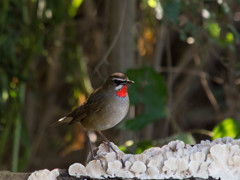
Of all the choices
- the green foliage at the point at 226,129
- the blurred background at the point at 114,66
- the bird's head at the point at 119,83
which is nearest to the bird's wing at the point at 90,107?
the bird's head at the point at 119,83

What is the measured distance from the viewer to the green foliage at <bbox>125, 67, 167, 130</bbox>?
3.56 metres

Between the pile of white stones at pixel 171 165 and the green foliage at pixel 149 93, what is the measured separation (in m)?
1.57

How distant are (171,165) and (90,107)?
3.31ft

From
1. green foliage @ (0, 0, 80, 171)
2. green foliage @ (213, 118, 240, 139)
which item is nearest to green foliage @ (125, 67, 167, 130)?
green foliage @ (213, 118, 240, 139)

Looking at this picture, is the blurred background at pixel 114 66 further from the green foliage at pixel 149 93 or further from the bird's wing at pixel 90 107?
the bird's wing at pixel 90 107

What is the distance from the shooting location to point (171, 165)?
184 centimetres

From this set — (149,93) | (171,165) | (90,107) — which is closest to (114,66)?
(149,93)

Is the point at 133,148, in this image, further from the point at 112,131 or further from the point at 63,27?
the point at 63,27

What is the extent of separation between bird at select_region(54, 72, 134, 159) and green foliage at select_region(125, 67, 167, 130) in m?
0.76

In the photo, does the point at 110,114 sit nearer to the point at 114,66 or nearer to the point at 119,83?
the point at 119,83

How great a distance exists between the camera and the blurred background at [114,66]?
3545mm

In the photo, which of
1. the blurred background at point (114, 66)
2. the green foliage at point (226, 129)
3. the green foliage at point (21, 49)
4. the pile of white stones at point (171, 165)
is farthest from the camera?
the green foliage at point (21, 49)

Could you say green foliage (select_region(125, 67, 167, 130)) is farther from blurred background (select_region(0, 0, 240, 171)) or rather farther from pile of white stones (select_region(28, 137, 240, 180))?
pile of white stones (select_region(28, 137, 240, 180))

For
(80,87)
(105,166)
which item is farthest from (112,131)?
(105,166)
